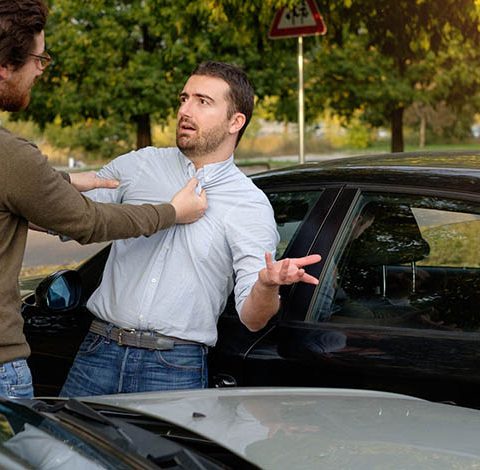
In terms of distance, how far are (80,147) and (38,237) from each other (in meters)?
26.1

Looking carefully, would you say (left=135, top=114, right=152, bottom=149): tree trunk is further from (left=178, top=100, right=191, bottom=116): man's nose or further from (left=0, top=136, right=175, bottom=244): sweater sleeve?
(left=0, top=136, right=175, bottom=244): sweater sleeve

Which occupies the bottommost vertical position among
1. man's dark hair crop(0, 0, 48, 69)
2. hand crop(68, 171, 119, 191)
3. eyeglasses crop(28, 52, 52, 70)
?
hand crop(68, 171, 119, 191)

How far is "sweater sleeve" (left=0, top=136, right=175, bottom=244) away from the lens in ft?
9.21

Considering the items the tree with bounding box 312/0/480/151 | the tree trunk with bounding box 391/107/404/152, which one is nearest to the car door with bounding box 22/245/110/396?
the tree with bounding box 312/0/480/151

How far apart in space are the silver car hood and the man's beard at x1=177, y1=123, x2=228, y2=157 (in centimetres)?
96

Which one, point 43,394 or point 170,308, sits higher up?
point 170,308

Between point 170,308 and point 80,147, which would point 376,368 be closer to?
point 170,308

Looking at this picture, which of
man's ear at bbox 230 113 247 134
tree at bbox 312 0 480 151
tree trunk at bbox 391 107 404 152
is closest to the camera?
man's ear at bbox 230 113 247 134

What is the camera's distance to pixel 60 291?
381cm

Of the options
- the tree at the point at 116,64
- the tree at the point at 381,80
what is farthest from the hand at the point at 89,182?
the tree at the point at 116,64

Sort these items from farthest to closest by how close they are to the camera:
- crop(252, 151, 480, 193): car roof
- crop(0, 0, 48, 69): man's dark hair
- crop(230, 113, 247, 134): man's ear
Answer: crop(230, 113, 247, 134): man's ear < crop(252, 151, 480, 193): car roof < crop(0, 0, 48, 69): man's dark hair

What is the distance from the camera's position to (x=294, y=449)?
2107mm

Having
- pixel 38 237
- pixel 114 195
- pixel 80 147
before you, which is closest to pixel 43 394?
pixel 114 195

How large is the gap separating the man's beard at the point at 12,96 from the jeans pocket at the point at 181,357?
0.93 metres
